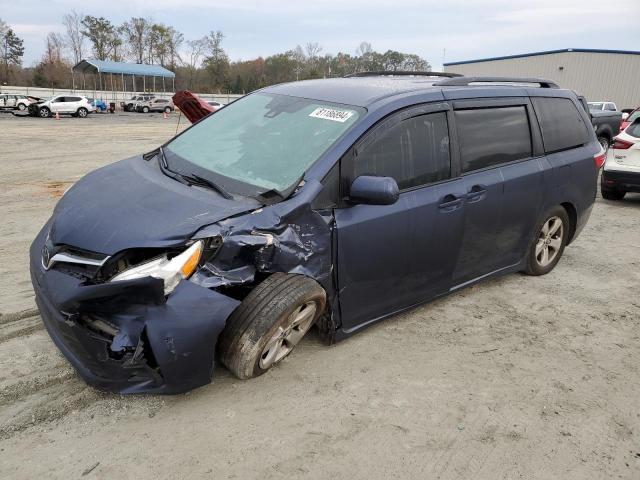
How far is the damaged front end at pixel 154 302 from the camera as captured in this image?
8.20 feet

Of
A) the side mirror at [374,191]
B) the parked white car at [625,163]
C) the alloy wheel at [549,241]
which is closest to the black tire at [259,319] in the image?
the side mirror at [374,191]

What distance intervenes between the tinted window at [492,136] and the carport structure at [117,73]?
55941mm

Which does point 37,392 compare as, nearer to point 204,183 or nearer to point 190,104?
point 204,183

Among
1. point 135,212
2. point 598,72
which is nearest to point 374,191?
point 135,212

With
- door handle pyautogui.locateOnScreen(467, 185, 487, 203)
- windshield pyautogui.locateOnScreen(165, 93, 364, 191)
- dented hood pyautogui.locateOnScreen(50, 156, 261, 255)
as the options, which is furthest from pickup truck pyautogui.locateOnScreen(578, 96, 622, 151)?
dented hood pyautogui.locateOnScreen(50, 156, 261, 255)

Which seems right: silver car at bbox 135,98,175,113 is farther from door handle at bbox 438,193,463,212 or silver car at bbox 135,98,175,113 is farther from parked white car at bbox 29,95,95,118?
door handle at bbox 438,193,463,212

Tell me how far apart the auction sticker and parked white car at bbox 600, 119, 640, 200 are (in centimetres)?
710

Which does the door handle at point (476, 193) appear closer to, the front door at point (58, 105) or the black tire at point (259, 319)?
the black tire at point (259, 319)

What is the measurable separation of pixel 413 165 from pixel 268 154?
989 millimetres

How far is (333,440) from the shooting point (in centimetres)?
264

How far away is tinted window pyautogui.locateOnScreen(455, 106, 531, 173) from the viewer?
3809mm

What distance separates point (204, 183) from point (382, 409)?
5.67ft

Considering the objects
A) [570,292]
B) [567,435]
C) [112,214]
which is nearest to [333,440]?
[567,435]

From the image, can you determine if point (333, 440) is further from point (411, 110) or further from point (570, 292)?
point (570, 292)
